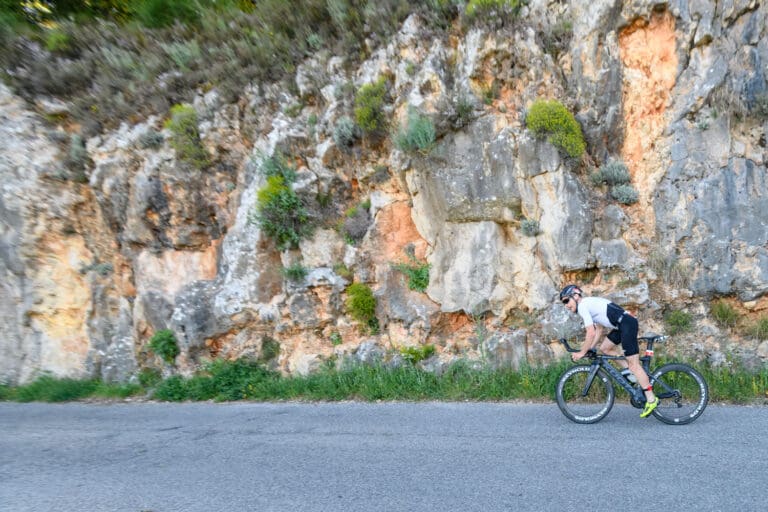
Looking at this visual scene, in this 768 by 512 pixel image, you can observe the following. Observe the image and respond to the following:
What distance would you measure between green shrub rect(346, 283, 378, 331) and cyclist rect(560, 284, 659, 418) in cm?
406

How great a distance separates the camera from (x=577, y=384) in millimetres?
6465

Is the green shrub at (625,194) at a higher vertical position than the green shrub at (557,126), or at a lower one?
lower

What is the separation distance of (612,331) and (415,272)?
157 inches

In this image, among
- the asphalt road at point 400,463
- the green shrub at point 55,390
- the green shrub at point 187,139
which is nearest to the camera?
the asphalt road at point 400,463

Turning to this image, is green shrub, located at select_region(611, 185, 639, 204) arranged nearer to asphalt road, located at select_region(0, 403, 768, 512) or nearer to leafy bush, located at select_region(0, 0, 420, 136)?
asphalt road, located at select_region(0, 403, 768, 512)

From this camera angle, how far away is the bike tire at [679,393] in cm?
580

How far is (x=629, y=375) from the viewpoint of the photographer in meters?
6.03

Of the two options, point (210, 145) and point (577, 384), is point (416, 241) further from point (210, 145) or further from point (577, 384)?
point (210, 145)

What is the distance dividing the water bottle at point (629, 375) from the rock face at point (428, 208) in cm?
192

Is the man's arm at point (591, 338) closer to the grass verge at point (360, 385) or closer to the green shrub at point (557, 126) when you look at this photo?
the grass verge at point (360, 385)

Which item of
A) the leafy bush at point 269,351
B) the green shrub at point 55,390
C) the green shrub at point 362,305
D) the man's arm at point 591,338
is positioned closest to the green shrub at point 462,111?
the green shrub at point 362,305

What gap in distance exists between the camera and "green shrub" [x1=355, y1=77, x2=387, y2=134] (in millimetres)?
9805

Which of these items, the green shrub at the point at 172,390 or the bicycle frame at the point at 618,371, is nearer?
the bicycle frame at the point at 618,371

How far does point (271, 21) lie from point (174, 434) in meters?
9.86
